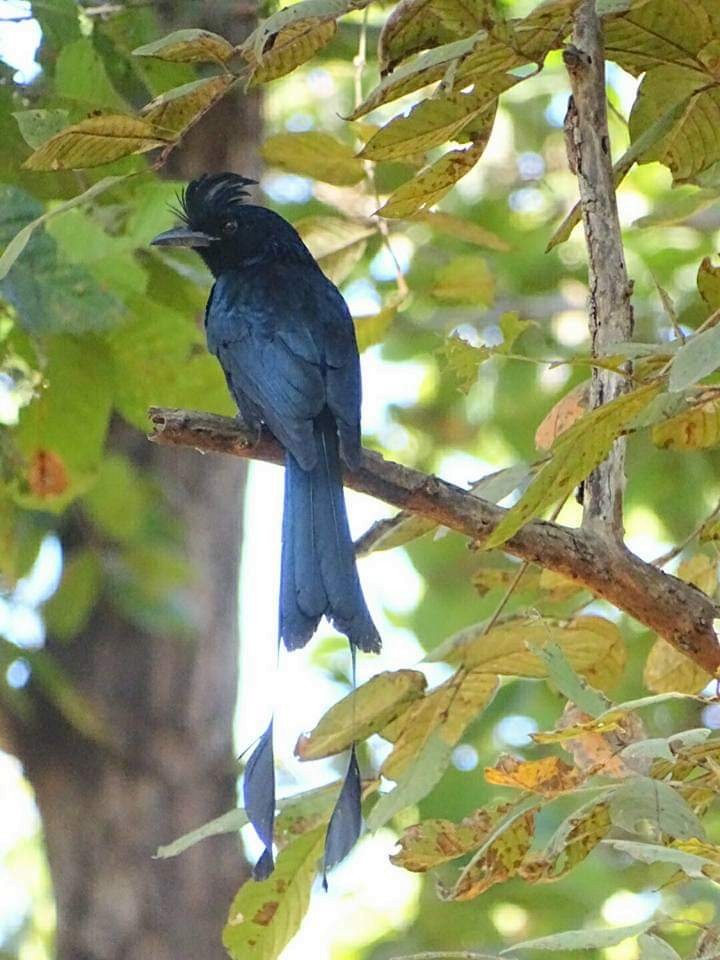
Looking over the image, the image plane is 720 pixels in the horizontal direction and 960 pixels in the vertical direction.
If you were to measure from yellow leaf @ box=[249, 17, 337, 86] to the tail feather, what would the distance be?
29.9 inches

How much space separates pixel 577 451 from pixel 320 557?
0.89 m

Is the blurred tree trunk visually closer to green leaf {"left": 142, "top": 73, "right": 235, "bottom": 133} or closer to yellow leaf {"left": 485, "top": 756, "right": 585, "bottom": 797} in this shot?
green leaf {"left": 142, "top": 73, "right": 235, "bottom": 133}

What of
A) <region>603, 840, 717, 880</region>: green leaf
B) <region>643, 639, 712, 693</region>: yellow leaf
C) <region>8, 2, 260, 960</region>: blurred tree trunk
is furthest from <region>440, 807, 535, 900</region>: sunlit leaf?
<region>8, 2, 260, 960</region>: blurred tree trunk

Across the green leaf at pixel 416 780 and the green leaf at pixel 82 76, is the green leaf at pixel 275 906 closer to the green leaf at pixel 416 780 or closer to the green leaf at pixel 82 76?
the green leaf at pixel 416 780

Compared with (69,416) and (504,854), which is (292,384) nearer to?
(69,416)

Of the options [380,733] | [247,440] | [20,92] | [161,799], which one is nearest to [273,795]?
[380,733]

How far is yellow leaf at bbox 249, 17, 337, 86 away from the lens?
182cm

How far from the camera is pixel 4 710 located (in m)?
4.62

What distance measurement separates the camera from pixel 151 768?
4.68 meters

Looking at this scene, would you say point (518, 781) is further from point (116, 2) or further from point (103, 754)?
point (103, 754)

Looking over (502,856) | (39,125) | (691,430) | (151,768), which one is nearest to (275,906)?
(502,856)

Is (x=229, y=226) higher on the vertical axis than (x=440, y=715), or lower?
higher

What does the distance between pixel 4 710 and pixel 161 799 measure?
0.57 meters

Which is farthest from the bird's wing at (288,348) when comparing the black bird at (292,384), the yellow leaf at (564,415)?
the yellow leaf at (564,415)
